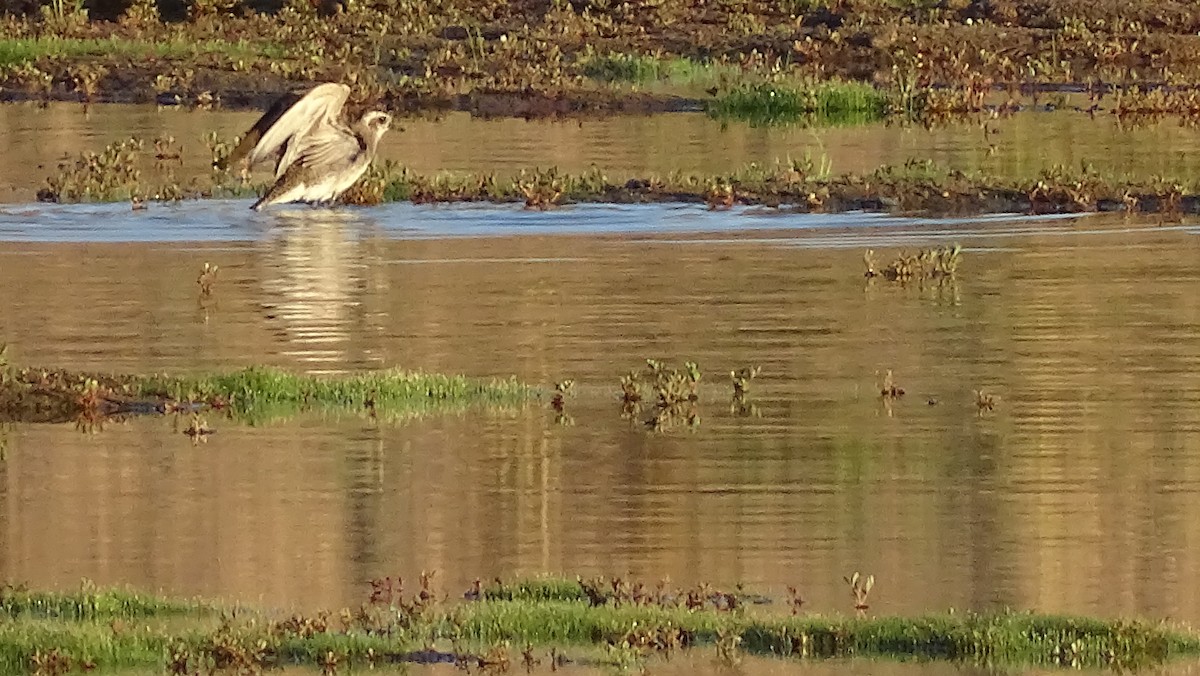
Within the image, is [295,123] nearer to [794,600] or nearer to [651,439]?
[651,439]

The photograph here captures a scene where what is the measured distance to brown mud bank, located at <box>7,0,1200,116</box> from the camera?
3191 cm

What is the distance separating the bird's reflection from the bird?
0.21m

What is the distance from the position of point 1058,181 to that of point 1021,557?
1182cm

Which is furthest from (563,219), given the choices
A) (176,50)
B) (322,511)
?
(176,50)

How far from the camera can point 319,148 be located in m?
20.7

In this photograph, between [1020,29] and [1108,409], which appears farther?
[1020,29]

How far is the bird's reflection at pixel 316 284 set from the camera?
15078 mm

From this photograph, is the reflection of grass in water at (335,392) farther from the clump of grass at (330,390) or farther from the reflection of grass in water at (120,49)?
the reflection of grass in water at (120,49)

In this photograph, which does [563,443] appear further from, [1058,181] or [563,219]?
[1058,181]

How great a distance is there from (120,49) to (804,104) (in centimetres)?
928

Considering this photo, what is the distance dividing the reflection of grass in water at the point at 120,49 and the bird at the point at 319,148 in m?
13.7

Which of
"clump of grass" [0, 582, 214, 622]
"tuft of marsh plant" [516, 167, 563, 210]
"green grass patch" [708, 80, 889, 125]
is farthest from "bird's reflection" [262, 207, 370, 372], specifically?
"green grass patch" [708, 80, 889, 125]

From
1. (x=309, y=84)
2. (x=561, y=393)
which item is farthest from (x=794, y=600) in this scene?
(x=309, y=84)

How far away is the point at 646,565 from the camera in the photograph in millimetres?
10070
